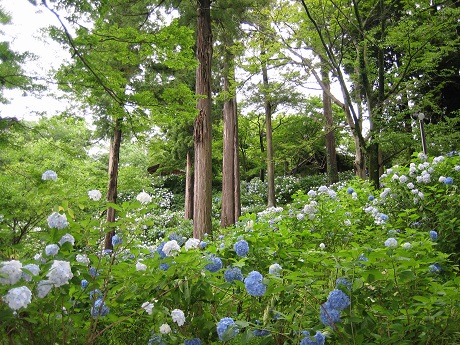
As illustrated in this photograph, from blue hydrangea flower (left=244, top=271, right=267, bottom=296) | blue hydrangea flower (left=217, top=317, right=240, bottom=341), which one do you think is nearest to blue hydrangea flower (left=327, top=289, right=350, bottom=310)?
blue hydrangea flower (left=244, top=271, right=267, bottom=296)

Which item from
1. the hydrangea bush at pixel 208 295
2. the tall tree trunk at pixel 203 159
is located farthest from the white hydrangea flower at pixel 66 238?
the tall tree trunk at pixel 203 159

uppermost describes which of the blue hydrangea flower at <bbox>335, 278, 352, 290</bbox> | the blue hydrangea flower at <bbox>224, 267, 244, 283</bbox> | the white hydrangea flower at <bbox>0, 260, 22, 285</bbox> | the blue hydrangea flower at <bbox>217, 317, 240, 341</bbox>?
the white hydrangea flower at <bbox>0, 260, 22, 285</bbox>

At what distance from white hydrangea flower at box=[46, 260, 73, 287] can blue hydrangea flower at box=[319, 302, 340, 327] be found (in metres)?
1.01

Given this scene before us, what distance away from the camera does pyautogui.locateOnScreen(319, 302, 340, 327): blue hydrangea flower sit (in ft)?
5.18

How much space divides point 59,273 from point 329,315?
1064mm

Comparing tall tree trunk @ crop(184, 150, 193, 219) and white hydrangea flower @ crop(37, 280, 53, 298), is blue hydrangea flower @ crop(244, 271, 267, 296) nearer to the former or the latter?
white hydrangea flower @ crop(37, 280, 53, 298)

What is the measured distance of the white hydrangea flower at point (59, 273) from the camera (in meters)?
1.45

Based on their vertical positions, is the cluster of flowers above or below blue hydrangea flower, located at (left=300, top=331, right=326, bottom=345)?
above

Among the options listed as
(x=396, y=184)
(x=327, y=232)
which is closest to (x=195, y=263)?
(x=327, y=232)

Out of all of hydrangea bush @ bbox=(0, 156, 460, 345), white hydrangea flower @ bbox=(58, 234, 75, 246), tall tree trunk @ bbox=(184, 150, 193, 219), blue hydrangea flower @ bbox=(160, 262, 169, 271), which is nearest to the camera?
hydrangea bush @ bbox=(0, 156, 460, 345)

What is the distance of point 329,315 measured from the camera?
1596 mm

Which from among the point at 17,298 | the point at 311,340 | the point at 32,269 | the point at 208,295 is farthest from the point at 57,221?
the point at 311,340

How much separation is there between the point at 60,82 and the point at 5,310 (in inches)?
172

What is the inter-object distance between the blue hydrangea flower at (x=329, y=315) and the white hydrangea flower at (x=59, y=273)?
101 centimetres
